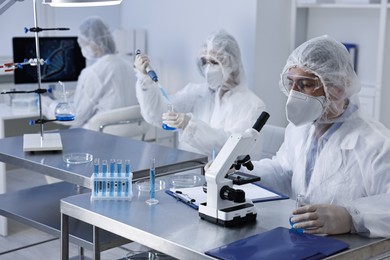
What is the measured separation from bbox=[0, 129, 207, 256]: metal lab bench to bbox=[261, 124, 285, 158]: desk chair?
461mm

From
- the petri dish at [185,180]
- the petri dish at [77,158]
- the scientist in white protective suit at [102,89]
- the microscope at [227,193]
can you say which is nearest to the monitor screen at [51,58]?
the scientist in white protective suit at [102,89]

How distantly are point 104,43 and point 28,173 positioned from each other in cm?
137

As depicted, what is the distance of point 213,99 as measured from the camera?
3.59m

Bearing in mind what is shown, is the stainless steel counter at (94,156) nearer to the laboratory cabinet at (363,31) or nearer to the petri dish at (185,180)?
the petri dish at (185,180)

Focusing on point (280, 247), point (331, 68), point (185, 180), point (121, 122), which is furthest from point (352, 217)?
point (121, 122)

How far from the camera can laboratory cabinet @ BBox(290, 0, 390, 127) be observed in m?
3.95

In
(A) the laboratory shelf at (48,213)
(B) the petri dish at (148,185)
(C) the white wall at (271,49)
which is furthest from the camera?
A: (C) the white wall at (271,49)

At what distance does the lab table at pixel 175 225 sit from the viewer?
1.71 meters

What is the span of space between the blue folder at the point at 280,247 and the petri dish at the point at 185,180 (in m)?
0.53

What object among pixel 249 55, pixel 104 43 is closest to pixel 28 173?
pixel 104 43

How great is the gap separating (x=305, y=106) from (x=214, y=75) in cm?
139

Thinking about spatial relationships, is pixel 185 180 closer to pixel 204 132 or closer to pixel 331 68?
pixel 331 68

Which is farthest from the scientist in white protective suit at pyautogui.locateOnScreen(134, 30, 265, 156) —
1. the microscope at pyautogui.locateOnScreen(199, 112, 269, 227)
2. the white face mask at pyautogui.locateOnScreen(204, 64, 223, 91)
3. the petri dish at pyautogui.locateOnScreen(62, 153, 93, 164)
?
the microscope at pyautogui.locateOnScreen(199, 112, 269, 227)

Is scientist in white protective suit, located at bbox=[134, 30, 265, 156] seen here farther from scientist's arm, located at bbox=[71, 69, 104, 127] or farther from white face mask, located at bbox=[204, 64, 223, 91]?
scientist's arm, located at bbox=[71, 69, 104, 127]
